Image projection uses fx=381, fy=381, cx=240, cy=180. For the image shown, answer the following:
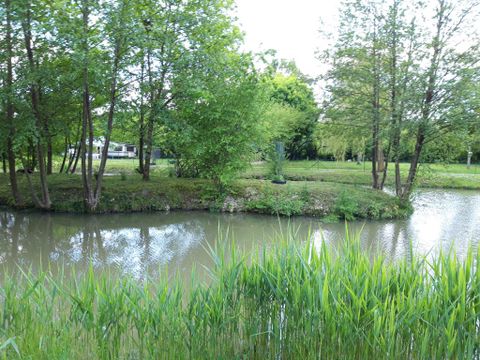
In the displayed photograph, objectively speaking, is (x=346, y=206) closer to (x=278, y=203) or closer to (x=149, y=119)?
(x=278, y=203)

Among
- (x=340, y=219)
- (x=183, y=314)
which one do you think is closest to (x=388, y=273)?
(x=183, y=314)

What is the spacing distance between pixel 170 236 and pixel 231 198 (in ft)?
12.8

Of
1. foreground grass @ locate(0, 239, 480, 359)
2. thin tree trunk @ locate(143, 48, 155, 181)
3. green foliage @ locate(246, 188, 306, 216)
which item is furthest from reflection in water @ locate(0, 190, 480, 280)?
foreground grass @ locate(0, 239, 480, 359)

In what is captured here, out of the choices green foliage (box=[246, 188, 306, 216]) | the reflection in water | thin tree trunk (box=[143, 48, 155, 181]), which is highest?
thin tree trunk (box=[143, 48, 155, 181])

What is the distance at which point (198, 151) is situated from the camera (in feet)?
37.9

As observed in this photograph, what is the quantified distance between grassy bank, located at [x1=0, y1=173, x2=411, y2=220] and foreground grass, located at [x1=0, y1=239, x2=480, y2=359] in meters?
8.06

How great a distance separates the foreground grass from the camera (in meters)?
2.43

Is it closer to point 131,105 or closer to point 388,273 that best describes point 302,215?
point 131,105

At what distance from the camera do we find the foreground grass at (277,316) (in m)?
2.43

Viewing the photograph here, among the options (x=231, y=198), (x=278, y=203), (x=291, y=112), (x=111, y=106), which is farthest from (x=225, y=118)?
(x=291, y=112)

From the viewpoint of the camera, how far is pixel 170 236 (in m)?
8.85

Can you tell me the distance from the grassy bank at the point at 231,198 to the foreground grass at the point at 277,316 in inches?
317

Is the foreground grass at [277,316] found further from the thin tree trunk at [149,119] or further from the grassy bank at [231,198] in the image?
the thin tree trunk at [149,119]

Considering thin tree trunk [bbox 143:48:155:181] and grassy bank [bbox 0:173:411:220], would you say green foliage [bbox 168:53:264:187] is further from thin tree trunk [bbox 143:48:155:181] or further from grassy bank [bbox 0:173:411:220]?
grassy bank [bbox 0:173:411:220]
